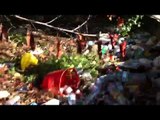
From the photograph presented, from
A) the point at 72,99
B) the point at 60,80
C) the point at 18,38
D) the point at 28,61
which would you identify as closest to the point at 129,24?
the point at 18,38

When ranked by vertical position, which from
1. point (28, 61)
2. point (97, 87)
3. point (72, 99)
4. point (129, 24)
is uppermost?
point (129, 24)

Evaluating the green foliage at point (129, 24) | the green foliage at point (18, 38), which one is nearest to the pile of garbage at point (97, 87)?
the green foliage at point (18, 38)

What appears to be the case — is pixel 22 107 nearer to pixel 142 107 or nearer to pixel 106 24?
pixel 142 107

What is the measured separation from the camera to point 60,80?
14.5 ft

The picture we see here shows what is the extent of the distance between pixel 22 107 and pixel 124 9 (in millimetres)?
698

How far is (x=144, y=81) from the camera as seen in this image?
4410 mm

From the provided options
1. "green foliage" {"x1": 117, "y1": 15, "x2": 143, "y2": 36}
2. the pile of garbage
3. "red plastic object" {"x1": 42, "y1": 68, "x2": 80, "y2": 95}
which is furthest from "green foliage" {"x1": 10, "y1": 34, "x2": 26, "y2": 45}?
"green foliage" {"x1": 117, "y1": 15, "x2": 143, "y2": 36}

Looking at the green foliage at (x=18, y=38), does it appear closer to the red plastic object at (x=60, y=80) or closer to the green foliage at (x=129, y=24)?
the red plastic object at (x=60, y=80)

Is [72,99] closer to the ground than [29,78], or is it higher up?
closer to the ground

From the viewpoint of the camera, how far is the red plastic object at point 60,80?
4.44 meters

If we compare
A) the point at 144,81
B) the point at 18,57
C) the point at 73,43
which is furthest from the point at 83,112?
the point at 73,43

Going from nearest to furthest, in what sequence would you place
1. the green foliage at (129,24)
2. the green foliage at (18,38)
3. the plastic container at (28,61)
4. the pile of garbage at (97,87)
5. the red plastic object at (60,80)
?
the pile of garbage at (97,87) → the red plastic object at (60,80) → the plastic container at (28,61) → the green foliage at (18,38) → the green foliage at (129,24)

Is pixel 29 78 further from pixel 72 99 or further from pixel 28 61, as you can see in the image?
pixel 72 99

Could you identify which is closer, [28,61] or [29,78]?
[29,78]
